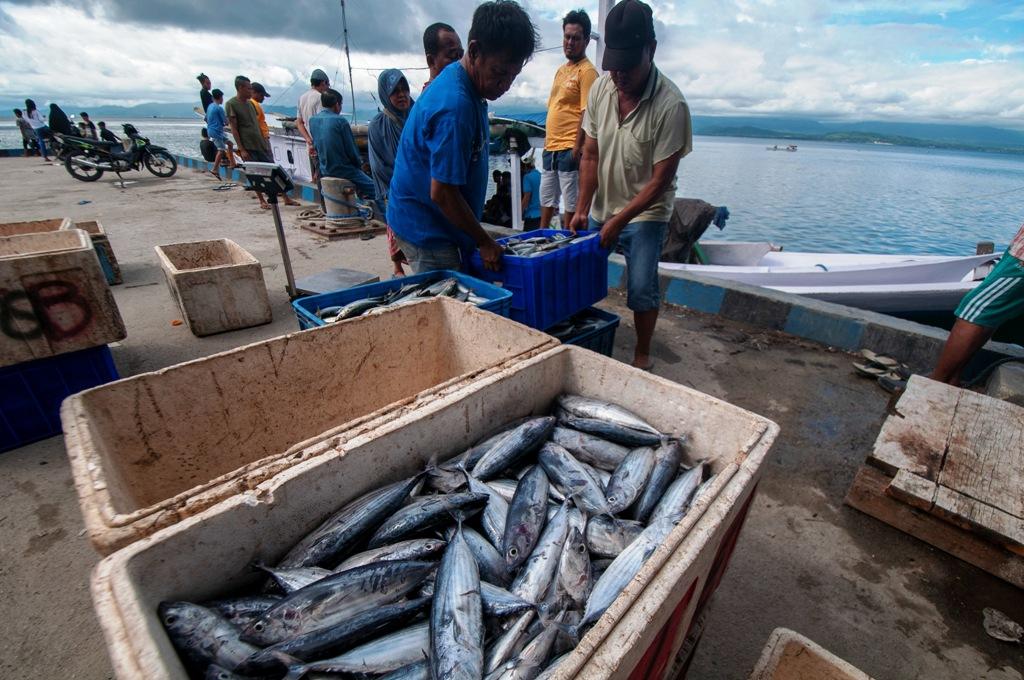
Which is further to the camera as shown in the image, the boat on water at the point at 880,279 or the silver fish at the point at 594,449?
the boat on water at the point at 880,279

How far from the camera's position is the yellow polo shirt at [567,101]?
5602 millimetres

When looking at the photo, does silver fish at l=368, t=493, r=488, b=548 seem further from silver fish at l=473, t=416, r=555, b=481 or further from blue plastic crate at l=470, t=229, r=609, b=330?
blue plastic crate at l=470, t=229, r=609, b=330

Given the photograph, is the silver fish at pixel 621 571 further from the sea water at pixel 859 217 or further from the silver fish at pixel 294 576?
the sea water at pixel 859 217

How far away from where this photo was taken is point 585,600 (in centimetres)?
131

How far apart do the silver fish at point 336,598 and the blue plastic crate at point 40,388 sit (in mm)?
3059

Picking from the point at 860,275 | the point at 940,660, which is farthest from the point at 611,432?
the point at 860,275

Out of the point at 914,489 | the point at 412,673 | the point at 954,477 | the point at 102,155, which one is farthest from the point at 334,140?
the point at 102,155

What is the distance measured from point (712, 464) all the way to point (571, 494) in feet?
1.89

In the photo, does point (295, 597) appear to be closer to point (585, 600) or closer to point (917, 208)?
point (585, 600)

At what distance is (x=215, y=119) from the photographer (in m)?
12.1

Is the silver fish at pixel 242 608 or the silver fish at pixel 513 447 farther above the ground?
the silver fish at pixel 513 447

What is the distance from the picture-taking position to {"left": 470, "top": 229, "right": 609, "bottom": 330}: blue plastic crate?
3.04 meters

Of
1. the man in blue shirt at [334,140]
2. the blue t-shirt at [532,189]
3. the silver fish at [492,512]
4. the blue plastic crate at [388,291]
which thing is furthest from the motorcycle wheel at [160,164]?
the silver fish at [492,512]

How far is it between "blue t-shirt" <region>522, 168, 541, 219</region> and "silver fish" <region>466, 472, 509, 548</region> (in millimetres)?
8337
